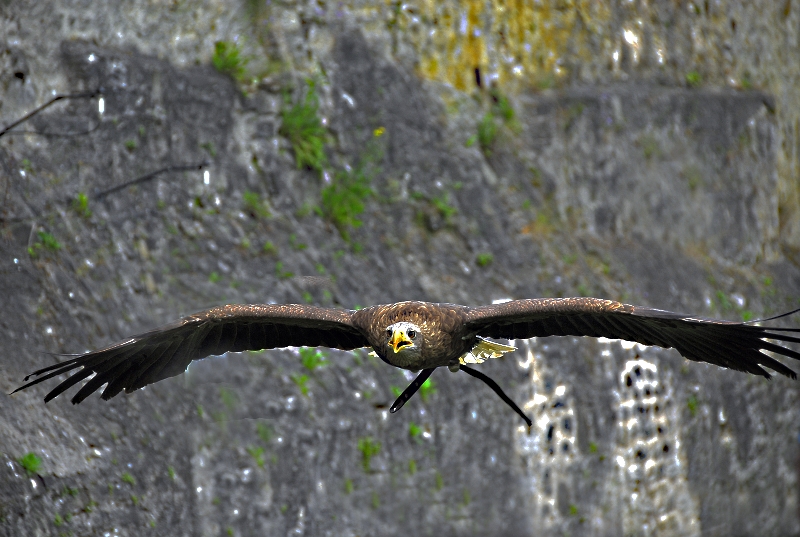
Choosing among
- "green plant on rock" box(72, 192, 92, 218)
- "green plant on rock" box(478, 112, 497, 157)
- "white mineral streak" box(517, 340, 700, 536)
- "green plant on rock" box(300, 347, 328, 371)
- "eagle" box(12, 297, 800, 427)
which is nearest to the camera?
"eagle" box(12, 297, 800, 427)

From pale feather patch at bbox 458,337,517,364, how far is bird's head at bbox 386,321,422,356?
0.68 m

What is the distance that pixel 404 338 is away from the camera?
14.1 feet

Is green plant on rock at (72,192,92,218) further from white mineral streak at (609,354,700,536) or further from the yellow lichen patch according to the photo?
A: white mineral streak at (609,354,700,536)

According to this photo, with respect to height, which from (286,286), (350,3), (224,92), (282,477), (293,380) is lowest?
(282,477)

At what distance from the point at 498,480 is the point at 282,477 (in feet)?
8.01

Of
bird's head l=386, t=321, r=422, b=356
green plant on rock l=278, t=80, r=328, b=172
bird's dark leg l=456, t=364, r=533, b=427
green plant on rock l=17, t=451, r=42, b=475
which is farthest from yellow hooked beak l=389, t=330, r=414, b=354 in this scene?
green plant on rock l=278, t=80, r=328, b=172

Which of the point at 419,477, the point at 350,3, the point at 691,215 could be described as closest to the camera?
the point at 419,477

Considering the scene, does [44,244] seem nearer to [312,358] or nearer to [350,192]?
[312,358]

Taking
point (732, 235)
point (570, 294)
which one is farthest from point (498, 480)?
point (732, 235)

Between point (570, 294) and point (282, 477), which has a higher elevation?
point (570, 294)

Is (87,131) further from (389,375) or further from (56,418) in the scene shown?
(389,375)

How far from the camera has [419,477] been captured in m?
7.69

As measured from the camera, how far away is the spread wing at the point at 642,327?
428 centimetres

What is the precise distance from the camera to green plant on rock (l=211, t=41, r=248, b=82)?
832 cm
